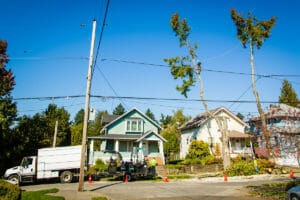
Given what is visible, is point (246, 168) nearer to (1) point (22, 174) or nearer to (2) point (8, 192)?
(1) point (22, 174)

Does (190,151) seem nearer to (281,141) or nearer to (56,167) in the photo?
(56,167)

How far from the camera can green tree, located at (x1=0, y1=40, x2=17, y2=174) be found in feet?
76.1

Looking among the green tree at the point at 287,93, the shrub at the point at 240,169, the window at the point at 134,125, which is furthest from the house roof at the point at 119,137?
the green tree at the point at 287,93

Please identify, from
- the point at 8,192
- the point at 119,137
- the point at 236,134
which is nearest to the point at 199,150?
the point at 236,134

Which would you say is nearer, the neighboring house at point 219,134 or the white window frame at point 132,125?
the neighboring house at point 219,134

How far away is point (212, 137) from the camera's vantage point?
38.0 m

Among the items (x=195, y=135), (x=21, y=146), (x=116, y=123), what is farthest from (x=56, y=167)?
(x=195, y=135)

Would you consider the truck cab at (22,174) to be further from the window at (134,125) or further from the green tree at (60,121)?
the green tree at (60,121)

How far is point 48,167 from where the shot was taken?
21.8 m

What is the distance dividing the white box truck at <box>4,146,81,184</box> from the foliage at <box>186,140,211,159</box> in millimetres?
17278

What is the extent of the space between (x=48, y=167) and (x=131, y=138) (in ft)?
45.4

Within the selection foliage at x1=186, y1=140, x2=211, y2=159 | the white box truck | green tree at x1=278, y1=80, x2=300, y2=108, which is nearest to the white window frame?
foliage at x1=186, y1=140, x2=211, y2=159

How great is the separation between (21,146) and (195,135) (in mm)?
24519

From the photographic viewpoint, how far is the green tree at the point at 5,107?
76.1 ft
